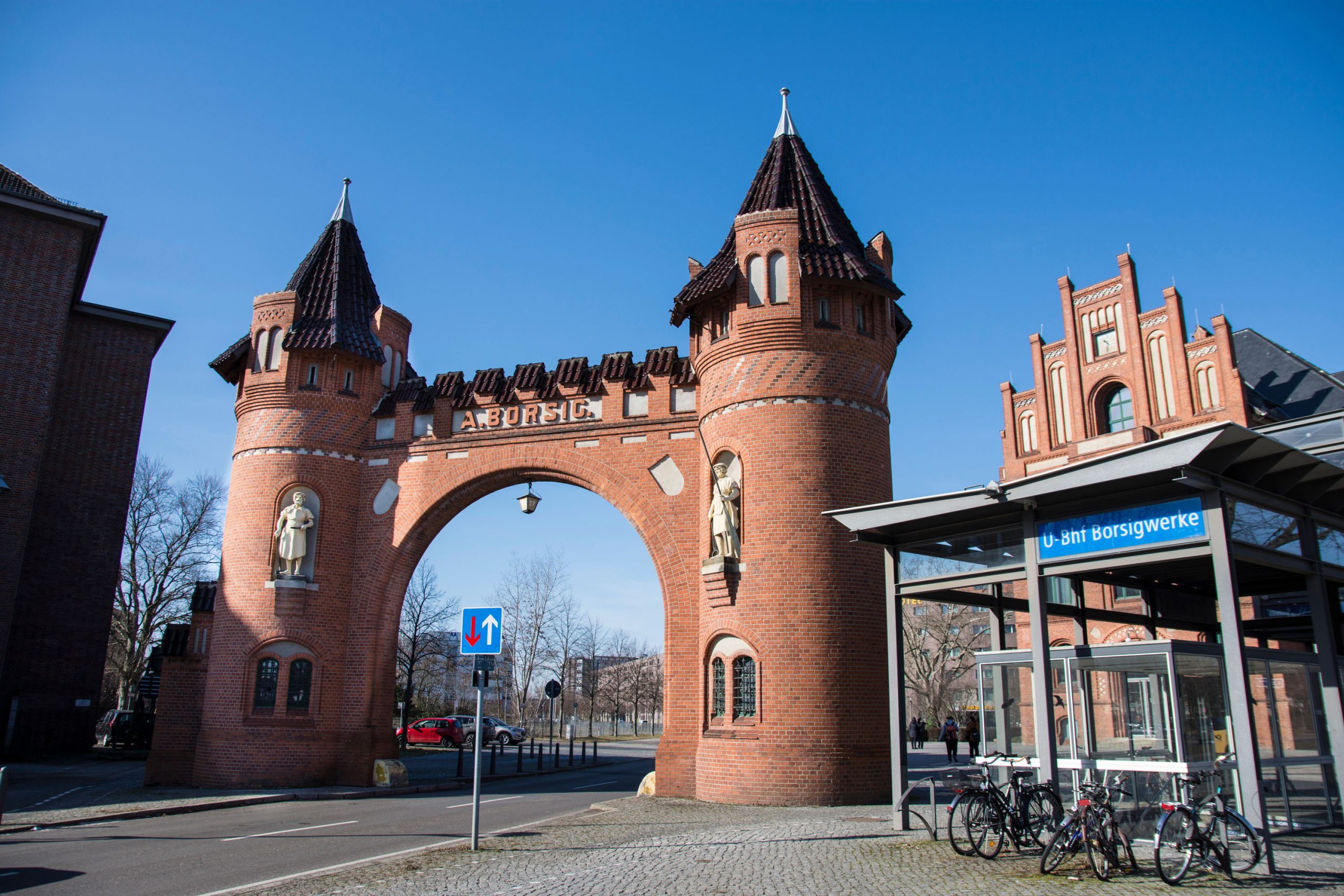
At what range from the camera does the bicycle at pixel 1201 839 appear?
25.7 ft

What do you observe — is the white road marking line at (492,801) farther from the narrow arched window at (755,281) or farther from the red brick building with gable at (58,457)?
the red brick building with gable at (58,457)

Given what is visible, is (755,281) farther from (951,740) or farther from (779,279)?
(951,740)

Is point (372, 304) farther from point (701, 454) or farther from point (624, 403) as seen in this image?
point (701, 454)

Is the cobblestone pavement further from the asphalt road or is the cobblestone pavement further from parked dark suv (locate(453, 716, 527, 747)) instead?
parked dark suv (locate(453, 716, 527, 747))

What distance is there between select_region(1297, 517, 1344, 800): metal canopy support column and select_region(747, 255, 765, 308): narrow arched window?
30.3ft

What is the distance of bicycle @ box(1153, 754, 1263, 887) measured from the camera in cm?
782

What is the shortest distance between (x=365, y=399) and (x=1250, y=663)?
1738cm

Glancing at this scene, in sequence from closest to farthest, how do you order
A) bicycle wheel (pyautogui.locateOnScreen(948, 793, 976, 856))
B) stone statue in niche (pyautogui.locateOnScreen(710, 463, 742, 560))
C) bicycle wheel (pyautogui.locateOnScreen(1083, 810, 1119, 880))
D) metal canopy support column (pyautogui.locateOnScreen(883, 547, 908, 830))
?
bicycle wheel (pyautogui.locateOnScreen(1083, 810, 1119, 880)), bicycle wheel (pyautogui.locateOnScreen(948, 793, 976, 856)), metal canopy support column (pyautogui.locateOnScreen(883, 547, 908, 830)), stone statue in niche (pyautogui.locateOnScreen(710, 463, 742, 560))

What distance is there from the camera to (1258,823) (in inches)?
325

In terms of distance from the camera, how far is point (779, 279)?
1705cm

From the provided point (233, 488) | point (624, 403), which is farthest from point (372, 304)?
point (624, 403)

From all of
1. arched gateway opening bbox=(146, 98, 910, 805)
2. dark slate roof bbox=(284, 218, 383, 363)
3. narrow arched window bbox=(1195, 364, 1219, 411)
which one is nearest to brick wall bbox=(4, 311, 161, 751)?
arched gateway opening bbox=(146, 98, 910, 805)

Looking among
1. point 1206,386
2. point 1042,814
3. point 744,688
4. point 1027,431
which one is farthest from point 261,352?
point 1206,386

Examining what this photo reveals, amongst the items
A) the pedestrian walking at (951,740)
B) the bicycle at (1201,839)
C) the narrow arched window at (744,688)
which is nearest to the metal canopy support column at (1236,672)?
the bicycle at (1201,839)
